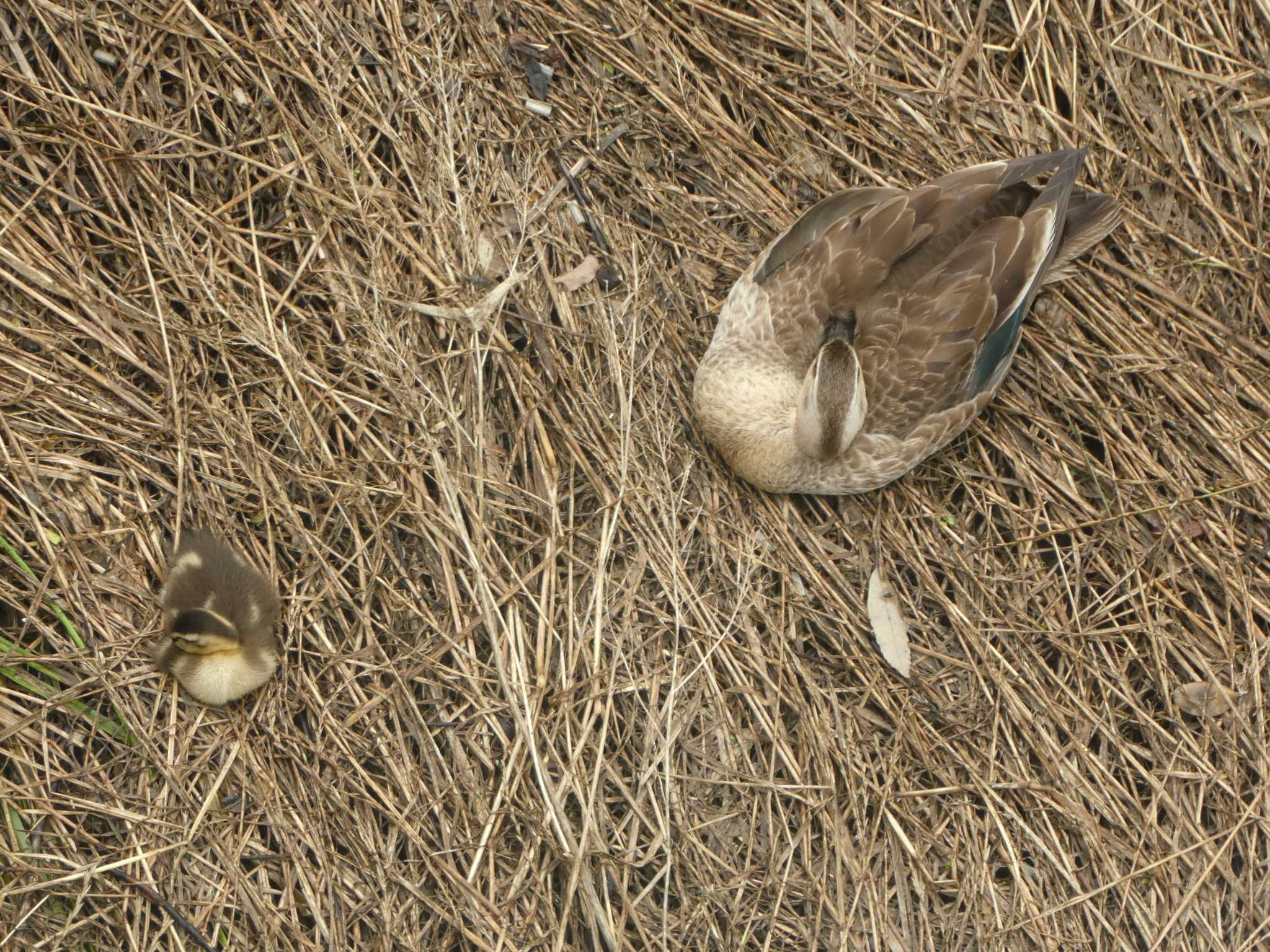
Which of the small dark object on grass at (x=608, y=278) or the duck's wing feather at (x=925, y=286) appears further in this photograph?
the small dark object on grass at (x=608, y=278)

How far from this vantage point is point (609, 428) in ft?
11.0

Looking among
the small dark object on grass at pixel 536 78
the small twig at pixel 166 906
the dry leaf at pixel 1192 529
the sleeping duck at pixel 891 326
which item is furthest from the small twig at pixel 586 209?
the small twig at pixel 166 906

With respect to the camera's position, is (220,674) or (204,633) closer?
(204,633)

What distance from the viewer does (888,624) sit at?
3400 millimetres

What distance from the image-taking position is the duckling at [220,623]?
2.92m

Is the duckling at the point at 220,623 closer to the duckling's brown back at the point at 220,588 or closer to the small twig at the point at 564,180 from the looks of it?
the duckling's brown back at the point at 220,588

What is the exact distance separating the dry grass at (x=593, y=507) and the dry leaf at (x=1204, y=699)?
0.04 metres

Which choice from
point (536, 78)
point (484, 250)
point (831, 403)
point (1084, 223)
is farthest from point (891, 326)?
point (536, 78)

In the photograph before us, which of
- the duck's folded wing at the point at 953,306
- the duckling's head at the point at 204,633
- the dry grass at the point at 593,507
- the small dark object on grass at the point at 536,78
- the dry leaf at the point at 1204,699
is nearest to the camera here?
the duckling's head at the point at 204,633

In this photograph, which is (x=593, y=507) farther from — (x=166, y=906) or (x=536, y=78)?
(x=166, y=906)

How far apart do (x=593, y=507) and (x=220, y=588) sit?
3.55ft

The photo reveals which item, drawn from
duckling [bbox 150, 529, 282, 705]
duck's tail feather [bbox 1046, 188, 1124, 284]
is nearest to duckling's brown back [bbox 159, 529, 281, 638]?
duckling [bbox 150, 529, 282, 705]

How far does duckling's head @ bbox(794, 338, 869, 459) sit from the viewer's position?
3.09 m

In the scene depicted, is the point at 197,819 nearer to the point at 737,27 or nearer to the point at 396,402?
the point at 396,402
